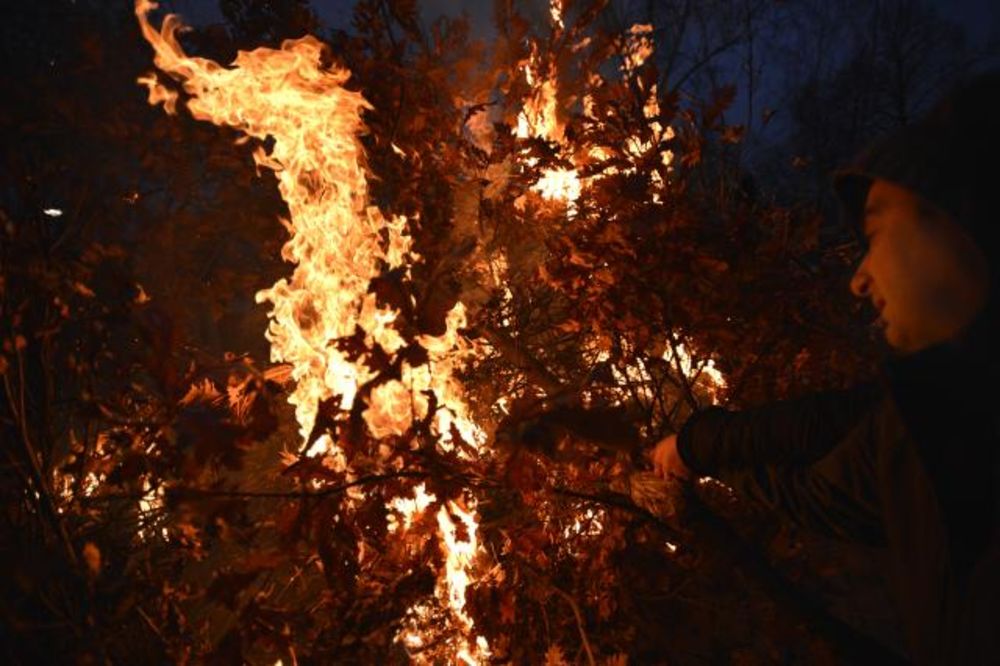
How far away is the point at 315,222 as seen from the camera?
12.6 feet

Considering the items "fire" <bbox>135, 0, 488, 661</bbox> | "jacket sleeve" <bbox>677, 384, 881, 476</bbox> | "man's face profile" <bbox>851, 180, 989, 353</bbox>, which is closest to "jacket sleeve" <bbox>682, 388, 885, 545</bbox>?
"jacket sleeve" <bbox>677, 384, 881, 476</bbox>

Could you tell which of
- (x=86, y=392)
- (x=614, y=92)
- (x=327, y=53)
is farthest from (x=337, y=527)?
(x=327, y=53)

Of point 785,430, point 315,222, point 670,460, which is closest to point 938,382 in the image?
point 785,430

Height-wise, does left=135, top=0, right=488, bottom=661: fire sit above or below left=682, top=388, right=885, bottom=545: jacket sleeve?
above

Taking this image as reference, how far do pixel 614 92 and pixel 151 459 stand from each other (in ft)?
11.8

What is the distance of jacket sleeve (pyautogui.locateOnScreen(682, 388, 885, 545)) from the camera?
1560 millimetres

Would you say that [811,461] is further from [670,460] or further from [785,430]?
[670,460]

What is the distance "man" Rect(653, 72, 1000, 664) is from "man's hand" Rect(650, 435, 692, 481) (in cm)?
55

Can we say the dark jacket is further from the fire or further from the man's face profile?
the fire

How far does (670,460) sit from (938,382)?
1015mm

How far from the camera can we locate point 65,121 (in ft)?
32.5

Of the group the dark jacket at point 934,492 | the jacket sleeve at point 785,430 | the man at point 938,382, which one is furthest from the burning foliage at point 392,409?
the man at point 938,382

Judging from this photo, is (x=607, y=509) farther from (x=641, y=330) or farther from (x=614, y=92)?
(x=614, y=92)

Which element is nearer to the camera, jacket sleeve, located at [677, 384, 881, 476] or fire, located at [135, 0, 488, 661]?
jacket sleeve, located at [677, 384, 881, 476]
